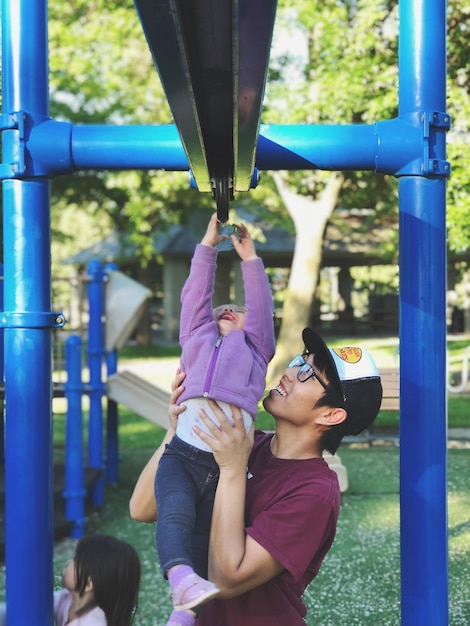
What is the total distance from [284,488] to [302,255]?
12555 mm

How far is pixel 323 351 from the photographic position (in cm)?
188

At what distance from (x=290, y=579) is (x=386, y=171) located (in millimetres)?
1023

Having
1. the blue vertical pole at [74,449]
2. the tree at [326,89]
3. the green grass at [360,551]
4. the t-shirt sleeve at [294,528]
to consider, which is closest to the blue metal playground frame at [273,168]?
the t-shirt sleeve at [294,528]

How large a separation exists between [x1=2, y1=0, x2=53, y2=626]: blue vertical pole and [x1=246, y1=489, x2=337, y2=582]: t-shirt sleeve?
683 millimetres

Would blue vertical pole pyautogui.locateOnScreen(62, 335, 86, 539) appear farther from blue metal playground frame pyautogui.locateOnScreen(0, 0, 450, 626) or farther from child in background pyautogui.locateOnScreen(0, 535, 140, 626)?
blue metal playground frame pyautogui.locateOnScreen(0, 0, 450, 626)

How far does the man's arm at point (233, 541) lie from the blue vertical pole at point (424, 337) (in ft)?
1.69

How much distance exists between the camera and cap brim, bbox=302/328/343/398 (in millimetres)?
1848

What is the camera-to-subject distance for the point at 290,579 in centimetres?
181

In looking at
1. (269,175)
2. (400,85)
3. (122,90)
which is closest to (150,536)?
(400,85)

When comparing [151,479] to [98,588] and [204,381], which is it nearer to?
[204,381]

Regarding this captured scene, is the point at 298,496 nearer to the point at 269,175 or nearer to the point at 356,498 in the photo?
the point at 356,498

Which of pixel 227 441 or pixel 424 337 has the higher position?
pixel 424 337

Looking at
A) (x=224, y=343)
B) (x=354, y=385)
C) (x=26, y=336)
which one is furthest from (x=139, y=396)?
(x=354, y=385)

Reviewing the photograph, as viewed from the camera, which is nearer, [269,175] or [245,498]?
[245,498]
